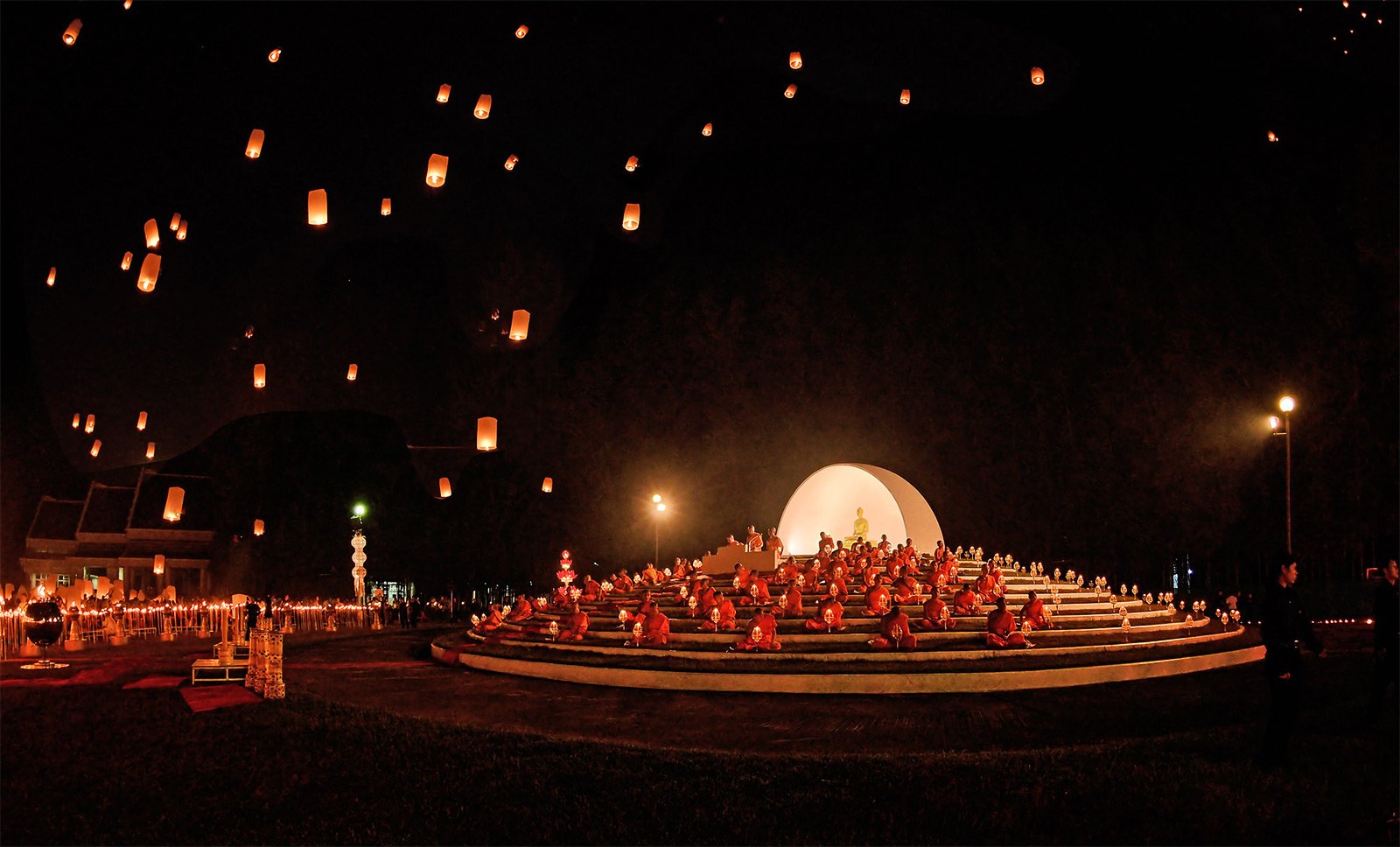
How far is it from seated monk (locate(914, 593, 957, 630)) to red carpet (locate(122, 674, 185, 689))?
1122cm

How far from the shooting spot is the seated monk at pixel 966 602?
16500 mm

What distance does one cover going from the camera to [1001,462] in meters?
33.4

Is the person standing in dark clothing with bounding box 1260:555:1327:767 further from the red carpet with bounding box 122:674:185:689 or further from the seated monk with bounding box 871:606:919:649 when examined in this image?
the red carpet with bounding box 122:674:185:689

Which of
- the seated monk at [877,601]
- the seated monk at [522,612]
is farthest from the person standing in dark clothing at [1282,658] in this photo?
the seated monk at [522,612]

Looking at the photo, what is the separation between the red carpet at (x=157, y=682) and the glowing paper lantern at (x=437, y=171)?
915 centimetres

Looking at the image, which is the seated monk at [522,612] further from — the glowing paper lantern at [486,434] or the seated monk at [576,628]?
the glowing paper lantern at [486,434]

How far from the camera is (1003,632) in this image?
1496 cm

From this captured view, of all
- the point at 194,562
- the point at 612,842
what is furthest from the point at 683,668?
the point at 194,562

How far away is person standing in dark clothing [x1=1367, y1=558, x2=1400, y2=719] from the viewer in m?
9.69

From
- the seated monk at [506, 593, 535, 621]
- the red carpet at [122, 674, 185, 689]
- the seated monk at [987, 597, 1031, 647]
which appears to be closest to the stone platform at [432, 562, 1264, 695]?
the seated monk at [987, 597, 1031, 647]

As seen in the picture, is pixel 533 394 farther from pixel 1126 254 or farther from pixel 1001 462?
pixel 1126 254

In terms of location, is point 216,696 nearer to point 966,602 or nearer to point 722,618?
point 722,618

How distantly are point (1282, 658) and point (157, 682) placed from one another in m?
14.0

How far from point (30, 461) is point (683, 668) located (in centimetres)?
3430
